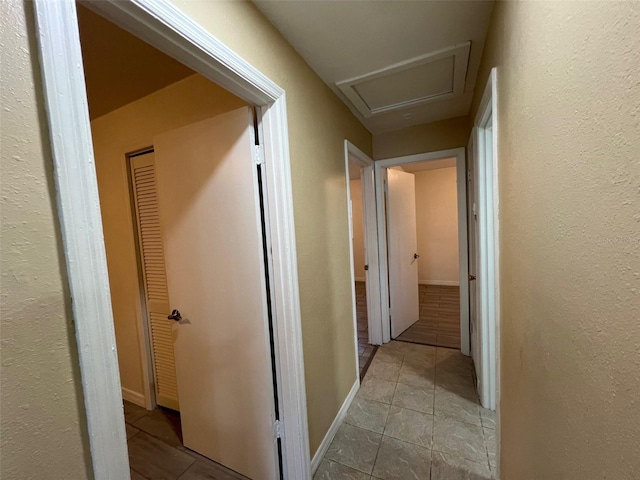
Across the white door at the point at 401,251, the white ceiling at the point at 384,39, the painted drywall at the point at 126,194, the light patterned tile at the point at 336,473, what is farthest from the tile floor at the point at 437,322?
the painted drywall at the point at 126,194

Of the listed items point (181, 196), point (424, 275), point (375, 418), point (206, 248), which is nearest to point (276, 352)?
point (206, 248)

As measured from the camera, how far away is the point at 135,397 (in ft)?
7.03

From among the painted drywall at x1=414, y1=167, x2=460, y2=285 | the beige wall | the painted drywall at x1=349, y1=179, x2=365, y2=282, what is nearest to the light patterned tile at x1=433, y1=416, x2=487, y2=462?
the beige wall

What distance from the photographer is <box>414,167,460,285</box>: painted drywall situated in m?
5.30

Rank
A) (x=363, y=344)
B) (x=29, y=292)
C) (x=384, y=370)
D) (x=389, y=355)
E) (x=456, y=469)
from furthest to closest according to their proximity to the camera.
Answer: (x=363, y=344) → (x=389, y=355) → (x=384, y=370) → (x=456, y=469) → (x=29, y=292)

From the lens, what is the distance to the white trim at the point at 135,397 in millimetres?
2110

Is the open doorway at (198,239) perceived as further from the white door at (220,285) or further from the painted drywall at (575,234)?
the painted drywall at (575,234)

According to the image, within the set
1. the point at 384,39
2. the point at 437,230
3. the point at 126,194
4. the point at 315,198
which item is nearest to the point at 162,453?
the point at 126,194

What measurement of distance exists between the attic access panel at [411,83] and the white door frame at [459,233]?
65 centimetres

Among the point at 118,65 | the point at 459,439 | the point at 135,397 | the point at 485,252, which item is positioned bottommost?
the point at 459,439

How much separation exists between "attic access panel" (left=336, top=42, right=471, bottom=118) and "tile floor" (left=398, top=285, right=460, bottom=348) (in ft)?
8.27

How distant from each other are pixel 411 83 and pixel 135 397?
329 cm

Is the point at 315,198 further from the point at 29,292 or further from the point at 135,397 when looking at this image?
the point at 135,397

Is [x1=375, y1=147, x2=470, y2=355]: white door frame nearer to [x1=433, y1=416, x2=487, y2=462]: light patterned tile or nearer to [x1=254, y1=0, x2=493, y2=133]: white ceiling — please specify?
[x1=254, y1=0, x2=493, y2=133]: white ceiling
